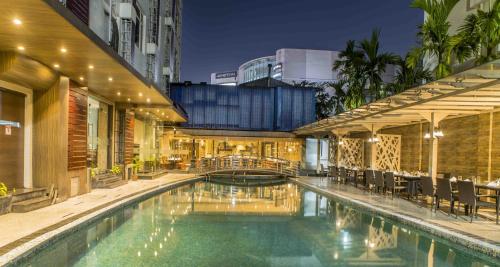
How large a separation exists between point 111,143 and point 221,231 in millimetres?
9477

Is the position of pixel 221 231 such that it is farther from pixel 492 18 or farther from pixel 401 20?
pixel 401 20

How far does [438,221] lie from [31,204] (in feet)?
28.3

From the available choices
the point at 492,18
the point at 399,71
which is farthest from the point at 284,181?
the point at 492,18

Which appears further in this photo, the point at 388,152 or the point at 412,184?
the point at 388,152

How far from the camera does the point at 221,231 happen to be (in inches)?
331

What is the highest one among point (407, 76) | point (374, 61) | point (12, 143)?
point (374, 61)

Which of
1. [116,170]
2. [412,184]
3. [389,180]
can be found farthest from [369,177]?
[116,170]

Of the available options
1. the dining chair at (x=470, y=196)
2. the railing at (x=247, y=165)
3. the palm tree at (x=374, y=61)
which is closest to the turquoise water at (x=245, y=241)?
the dining chair at (x=470, y=196)

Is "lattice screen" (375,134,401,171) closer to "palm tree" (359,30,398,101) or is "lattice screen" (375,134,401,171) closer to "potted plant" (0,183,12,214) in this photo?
"palm tree" (359,30,398,101)

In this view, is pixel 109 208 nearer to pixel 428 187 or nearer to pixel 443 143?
pixel 428 187

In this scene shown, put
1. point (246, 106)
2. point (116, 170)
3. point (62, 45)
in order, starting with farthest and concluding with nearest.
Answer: point (246, 106)
point (116, 170)
point (62, 45)

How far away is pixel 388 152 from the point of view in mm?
18000

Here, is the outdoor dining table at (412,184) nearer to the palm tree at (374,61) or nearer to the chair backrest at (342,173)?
the chair backrest at (342,173)

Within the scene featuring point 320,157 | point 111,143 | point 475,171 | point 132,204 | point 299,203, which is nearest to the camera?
point 132,204
